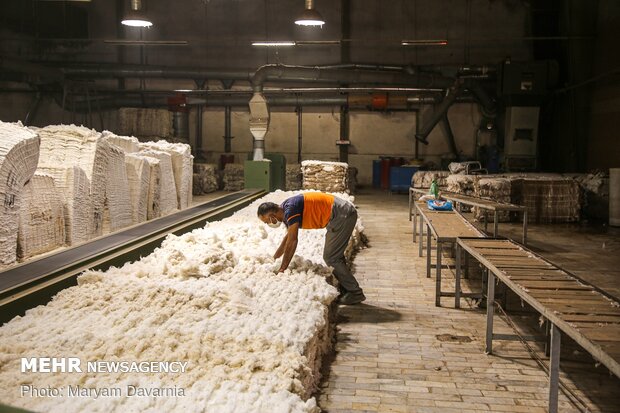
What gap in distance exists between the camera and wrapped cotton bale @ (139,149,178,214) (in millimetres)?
9508

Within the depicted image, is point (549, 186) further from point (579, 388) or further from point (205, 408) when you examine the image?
point (205, 408)

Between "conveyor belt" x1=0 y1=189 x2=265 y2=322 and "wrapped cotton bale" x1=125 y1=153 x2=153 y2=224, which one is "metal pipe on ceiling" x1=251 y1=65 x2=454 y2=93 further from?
"conveyor belt" x1=0 y1=189 x2=265 y2=322

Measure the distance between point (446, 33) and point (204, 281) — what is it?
62.3 feet

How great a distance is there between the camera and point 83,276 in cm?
423

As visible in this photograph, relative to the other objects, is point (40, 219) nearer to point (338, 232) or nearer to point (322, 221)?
point (322, 221)

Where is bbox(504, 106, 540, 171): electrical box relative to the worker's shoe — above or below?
above

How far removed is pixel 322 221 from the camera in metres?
5.82

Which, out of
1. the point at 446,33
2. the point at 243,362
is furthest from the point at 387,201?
the point at 243,362

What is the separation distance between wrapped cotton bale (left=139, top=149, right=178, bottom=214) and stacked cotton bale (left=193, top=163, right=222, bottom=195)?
339 inches

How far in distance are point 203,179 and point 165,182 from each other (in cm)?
929

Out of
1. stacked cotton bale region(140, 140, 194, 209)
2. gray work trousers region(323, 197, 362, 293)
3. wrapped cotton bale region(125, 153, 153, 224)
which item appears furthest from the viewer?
stacked cotton bale region(140, 140, 194, 209)

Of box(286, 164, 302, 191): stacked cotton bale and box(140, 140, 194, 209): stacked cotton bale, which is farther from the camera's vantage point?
box(286, 164, 302, 191): stacked cotton bale

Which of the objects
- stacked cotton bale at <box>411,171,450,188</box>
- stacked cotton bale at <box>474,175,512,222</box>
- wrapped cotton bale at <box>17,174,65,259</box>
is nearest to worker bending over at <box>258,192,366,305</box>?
wrapped cotton bale at <box>17,174,65,259</box>

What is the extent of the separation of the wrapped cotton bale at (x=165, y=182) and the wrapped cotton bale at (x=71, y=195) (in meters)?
2.49
